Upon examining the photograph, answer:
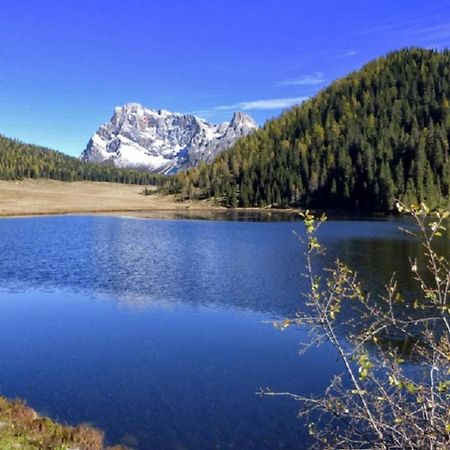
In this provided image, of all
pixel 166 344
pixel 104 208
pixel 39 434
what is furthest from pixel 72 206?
pixel 39 434

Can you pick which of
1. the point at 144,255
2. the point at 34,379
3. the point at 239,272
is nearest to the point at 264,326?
the point at 34,379

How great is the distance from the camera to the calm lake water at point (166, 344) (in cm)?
1783

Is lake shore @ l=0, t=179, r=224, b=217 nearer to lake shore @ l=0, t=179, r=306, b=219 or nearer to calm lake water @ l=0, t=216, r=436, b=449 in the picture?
lake shore @ l=0, t=179, r=306, b=219

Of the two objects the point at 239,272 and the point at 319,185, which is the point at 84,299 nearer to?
the point at 239,272

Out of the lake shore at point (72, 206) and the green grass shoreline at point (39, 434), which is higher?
the lake shore at point (72, 206)

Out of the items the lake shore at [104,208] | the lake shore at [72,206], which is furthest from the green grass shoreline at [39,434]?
the lake shore at [72,206]

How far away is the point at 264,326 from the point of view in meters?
30.1

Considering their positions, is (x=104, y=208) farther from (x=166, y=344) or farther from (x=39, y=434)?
(x=39, y=434)

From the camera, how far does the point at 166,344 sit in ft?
86.7

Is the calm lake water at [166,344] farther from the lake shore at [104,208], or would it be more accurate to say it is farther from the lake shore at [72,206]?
the lake shore at [72,206]

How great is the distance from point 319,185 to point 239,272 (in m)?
134

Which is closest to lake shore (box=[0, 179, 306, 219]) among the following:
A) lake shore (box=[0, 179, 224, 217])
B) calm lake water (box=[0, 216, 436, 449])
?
lake shore (box=[0, 179, 224, 217])

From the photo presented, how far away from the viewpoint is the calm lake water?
1783cm

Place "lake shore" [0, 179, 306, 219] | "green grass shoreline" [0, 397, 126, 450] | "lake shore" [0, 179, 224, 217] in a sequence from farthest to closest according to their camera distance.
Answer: "lake shore" [0, 179, 224, 217], "lake shore" [0, 179, 306, 219], "green grass shoreline" [0, 397, 126, 450]
